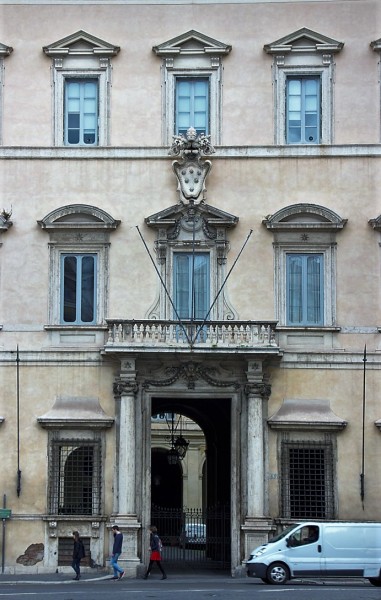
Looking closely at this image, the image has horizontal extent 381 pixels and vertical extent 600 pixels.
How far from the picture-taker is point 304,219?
39.6 m

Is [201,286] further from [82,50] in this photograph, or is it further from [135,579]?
[135,579]

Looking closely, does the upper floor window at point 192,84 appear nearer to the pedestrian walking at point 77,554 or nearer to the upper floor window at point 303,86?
the upper floor window at point 303,86

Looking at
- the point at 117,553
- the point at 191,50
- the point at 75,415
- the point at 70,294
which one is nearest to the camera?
the point at 117,553

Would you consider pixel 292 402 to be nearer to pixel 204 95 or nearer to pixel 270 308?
pixel 270 308

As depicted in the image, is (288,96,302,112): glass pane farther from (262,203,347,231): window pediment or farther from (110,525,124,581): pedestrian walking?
(110,525,124,581): pedestrian walking

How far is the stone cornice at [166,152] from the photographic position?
131ft

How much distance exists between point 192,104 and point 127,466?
429 inches

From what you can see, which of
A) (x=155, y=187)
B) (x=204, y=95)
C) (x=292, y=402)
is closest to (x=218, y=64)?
(x=204, y=95)

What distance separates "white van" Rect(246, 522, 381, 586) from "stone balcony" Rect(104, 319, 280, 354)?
5574mm

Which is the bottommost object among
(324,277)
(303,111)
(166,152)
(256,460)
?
(256,460)

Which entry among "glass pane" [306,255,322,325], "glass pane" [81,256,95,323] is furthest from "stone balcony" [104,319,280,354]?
"glass pane" [306,255,322,325]

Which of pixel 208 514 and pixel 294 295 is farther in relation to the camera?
pixel 208 514

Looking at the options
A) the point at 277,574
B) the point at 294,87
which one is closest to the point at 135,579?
the point at 277,574

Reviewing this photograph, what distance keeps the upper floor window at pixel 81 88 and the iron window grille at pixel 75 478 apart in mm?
9010
